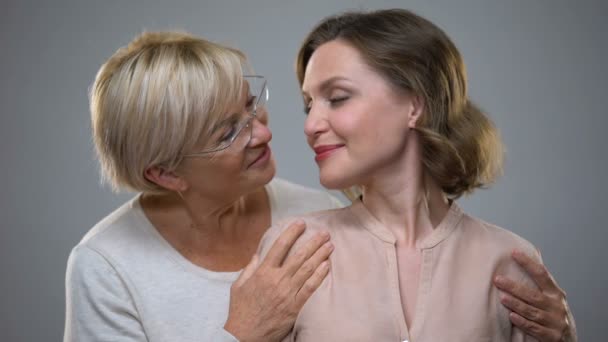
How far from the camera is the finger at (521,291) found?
6.73 ft

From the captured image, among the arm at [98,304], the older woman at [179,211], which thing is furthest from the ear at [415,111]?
the arm at [98,304]

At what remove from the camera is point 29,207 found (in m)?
3.41

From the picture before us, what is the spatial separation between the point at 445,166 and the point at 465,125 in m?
0.12

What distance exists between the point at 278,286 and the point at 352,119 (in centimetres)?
50

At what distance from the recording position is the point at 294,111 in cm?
343

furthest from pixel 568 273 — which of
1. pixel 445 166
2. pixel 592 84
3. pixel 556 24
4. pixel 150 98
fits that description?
pixel 150 98

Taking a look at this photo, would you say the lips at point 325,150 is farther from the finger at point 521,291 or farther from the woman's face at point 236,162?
the finger at point 521,291

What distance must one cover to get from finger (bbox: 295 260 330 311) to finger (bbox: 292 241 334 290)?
0.01 meters

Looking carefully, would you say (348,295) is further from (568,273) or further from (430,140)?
(568,273)

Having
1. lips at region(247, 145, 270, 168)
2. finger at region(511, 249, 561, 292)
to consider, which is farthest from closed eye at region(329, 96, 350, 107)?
finger at region(511, 249, 561, 292)

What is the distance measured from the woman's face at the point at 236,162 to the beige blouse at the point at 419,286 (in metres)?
0.26

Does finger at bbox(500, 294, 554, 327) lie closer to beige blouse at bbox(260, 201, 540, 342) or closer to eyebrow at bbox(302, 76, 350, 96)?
beige blouse at bbox(260, 201, 540, 342)

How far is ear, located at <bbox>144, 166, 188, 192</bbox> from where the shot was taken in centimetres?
242

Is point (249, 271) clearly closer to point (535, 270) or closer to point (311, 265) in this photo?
point (311, 265)
